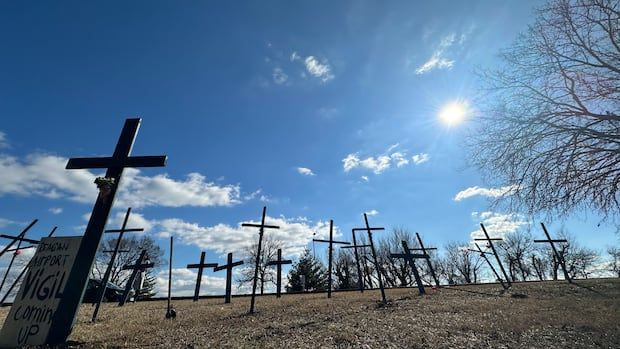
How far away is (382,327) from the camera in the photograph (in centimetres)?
972

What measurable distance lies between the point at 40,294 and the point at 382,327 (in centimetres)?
956

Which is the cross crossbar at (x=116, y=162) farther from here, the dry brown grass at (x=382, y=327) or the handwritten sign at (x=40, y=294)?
the dry brown grass at (x=382, y=327)

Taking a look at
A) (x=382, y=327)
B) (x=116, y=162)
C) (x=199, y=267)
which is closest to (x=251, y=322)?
(x=382, y=327)

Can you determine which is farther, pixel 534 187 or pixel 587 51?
pixel 534 187

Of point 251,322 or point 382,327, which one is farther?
point 251,322

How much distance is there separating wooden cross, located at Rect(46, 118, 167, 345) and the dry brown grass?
71cm

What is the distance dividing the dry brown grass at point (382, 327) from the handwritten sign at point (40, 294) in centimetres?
92

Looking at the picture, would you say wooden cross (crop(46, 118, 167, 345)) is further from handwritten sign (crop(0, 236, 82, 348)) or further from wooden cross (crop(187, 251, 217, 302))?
wooden cross (crop(187, 251, 217, 302))

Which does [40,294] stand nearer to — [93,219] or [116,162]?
[93,219]

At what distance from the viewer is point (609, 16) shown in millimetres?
10477

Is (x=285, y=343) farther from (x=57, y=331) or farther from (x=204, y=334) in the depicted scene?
(x=57, y=331)

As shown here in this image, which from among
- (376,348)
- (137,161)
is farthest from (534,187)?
(137,161)

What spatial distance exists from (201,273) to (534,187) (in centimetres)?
2070

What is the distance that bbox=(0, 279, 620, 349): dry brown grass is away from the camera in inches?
324
